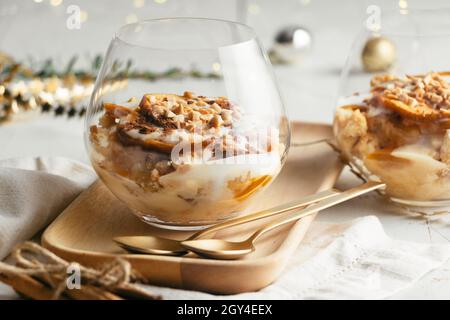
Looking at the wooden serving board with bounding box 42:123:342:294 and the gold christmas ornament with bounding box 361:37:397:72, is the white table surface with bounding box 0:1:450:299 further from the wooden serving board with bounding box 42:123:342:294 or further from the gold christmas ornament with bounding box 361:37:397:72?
the gold christmas ornament with bounding box 361:37:397:72

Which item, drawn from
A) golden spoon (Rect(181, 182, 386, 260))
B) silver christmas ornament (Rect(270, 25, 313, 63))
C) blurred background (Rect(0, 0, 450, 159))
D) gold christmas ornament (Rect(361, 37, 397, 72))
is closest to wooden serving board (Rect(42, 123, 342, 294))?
golden spoon (Rect(181, 182, 386, 260))

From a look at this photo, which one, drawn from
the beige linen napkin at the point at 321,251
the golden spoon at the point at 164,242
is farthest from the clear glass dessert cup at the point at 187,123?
the beige linen napkin at the point at 321,251

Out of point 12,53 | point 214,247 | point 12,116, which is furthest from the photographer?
point 12,53

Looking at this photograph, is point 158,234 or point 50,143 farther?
point 50,143

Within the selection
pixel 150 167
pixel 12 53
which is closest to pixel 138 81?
pixel 150 167

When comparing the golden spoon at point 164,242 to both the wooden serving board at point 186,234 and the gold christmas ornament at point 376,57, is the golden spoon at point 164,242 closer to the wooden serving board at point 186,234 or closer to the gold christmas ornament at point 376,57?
the wooden serving board at point 186,234

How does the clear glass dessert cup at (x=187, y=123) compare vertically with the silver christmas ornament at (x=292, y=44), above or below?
above

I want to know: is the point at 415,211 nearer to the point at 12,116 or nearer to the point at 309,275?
the point at 309,275

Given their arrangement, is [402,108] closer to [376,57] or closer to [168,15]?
[376,57]
